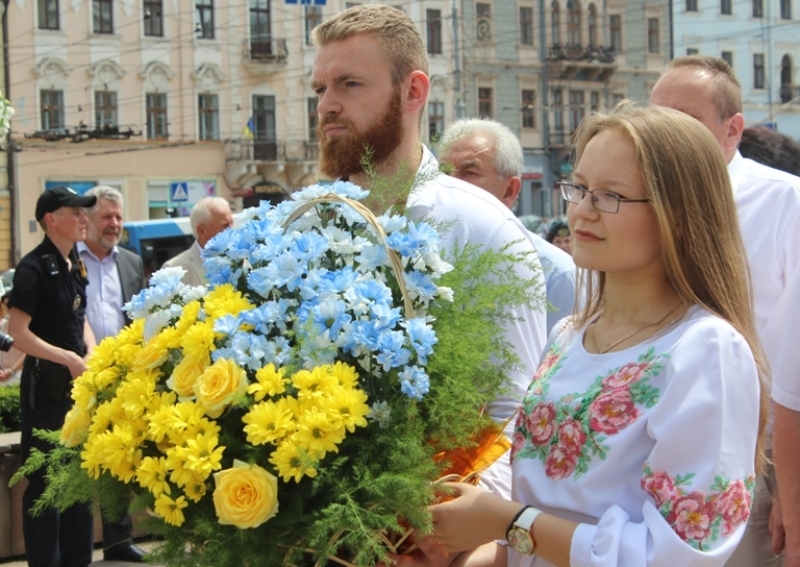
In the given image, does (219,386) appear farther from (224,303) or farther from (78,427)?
(78,427)

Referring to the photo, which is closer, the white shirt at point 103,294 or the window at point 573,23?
the white shirt at point 103,294

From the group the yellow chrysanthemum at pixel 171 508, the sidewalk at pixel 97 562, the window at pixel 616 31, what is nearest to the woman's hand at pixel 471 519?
the yellow chrysanthemum at pixel 171 508

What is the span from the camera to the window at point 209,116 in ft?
123

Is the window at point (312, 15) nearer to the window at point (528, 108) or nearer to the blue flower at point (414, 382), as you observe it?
the window at point (528, 108)

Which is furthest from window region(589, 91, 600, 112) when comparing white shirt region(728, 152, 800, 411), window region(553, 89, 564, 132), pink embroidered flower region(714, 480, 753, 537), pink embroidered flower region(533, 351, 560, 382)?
pink embroidered flower region(714, 480, 753, 537)

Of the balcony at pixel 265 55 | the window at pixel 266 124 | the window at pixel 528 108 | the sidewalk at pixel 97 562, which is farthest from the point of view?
the window at pixel 528 108

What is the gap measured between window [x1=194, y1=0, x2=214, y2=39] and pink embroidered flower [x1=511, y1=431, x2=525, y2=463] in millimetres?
36805

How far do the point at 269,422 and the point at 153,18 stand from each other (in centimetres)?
3691

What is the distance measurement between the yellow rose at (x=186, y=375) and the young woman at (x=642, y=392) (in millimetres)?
486

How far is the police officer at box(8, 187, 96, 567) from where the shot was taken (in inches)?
210

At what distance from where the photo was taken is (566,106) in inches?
1799

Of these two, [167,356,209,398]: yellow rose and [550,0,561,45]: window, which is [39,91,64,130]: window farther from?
[167,356,209,398]: yellow rose

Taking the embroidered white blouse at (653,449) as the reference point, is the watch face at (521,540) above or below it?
below

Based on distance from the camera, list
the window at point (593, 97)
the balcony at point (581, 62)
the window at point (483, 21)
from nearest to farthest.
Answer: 1. the window at point (483, 21)
2. the balcony at point (581, 62)
3. the window at point (593, 97)
